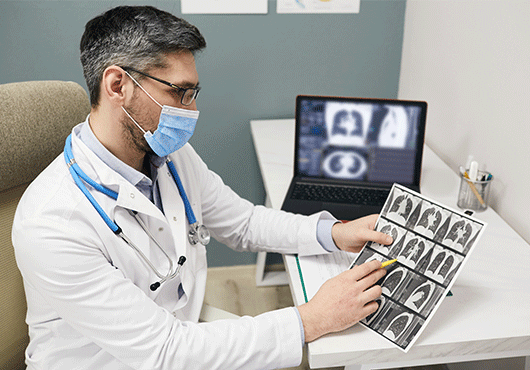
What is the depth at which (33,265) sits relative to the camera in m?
0.82

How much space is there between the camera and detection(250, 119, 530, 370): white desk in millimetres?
863

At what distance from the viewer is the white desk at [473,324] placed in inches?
34.0

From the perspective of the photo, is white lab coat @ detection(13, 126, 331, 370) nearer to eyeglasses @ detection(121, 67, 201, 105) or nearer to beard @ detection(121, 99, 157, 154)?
beard @ detection(121, 99, 157, 154)

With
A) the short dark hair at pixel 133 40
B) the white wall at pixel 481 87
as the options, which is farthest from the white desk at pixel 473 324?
the short dark hair at pixel 133 40

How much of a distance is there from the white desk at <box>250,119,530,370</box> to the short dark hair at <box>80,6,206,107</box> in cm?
56

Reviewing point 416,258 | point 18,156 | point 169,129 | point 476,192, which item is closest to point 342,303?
point 416,258

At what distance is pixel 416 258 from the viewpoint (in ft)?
3.11

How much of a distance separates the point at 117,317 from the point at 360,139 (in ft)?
3.04

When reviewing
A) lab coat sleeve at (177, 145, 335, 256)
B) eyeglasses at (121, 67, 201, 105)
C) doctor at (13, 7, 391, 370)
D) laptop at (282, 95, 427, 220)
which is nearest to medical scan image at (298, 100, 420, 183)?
laptop at (282, 95, 427, 220)

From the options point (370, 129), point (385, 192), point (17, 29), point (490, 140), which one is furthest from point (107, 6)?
point (490, 140)

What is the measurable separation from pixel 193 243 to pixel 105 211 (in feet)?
0.84

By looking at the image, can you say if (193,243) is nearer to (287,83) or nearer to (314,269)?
(314,269)

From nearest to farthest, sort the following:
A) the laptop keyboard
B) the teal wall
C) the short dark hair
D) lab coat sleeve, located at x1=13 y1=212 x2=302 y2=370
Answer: lab coat sleeve, located at x1=13 y1=212 x2=302 y2=370, the short dark hair, the laptop keyboard, the teal wall

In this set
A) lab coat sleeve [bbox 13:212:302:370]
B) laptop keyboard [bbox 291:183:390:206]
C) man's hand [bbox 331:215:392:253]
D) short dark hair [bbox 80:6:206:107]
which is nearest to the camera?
lab coat sleeve [bbox 13:212:302:370]
